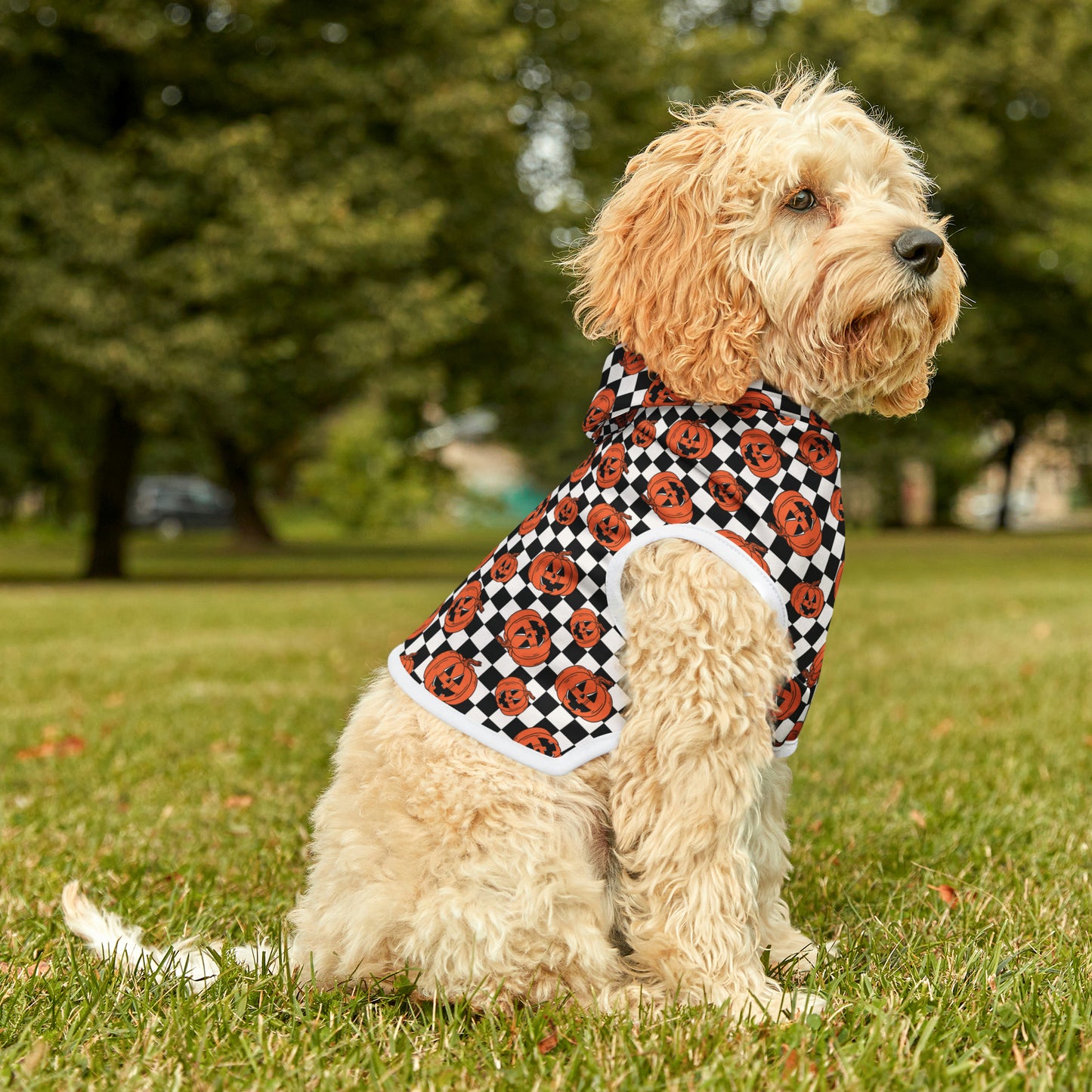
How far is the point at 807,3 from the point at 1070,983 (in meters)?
21.3

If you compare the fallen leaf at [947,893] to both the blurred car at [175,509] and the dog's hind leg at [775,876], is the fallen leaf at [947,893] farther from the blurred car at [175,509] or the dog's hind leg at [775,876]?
the blurred car at [175,509]

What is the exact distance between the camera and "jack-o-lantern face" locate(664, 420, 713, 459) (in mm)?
2711

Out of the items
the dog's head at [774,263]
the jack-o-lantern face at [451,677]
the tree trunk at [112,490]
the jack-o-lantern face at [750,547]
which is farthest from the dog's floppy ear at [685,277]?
the tree trunk at [112,490]

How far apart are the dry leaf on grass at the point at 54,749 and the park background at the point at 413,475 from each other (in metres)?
0.09

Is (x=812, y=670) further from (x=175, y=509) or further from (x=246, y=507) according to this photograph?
(x=175, y=509)

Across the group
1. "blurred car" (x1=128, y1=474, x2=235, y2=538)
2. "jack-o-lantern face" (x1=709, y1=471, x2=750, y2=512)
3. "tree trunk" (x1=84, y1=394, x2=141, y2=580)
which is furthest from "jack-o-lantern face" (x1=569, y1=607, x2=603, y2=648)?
"blurred car" (x1=128, y1=474, x2=235, y2=538)

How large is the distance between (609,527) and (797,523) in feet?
1.44

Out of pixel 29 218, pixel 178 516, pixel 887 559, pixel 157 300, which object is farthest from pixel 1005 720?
pixel 178 516

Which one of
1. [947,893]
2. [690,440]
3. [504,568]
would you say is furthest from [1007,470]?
[504,568]

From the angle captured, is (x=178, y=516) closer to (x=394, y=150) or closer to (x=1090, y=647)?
(x=394, y=150)

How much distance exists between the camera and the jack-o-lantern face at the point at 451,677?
276 centimetres

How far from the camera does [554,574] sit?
2736 millimetres

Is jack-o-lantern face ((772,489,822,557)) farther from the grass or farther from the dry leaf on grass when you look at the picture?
the dry leaf on grass

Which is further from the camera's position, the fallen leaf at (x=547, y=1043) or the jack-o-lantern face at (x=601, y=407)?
the jack-o-lantern face at (x=601, y=407)
